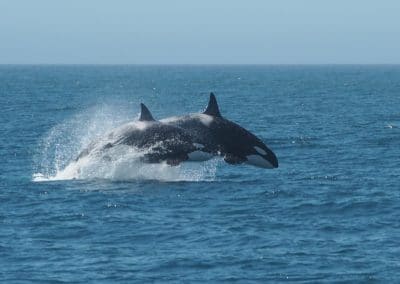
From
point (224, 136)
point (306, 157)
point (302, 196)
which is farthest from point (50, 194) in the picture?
point (306, 157)

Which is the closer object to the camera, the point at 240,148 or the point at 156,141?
the point at 240,148

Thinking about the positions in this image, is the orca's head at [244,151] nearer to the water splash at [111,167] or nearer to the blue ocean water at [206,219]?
the blue ocean water at [206,219]

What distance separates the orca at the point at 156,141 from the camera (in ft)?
110

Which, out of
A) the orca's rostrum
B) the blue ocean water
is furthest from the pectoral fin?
the blue ocean water

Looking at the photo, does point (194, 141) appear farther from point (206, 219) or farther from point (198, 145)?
point (206, 219)

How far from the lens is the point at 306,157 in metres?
50.6

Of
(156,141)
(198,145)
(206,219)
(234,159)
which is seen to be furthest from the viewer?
(156,141)

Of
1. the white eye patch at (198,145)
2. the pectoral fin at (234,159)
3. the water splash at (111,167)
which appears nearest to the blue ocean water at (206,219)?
the water splash at (111,167)

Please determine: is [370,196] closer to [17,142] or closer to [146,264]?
[146,264]

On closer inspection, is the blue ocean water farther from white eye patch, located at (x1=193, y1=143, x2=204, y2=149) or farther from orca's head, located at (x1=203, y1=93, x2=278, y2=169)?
white eye patch, located at (x1=193, y1=143, x2=204, y2=149)

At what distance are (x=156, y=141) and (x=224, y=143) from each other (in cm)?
239

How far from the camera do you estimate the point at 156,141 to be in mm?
33656

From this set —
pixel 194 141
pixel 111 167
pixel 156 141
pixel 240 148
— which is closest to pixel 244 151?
pixel 240 148

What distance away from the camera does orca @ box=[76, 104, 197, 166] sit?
3359cm
